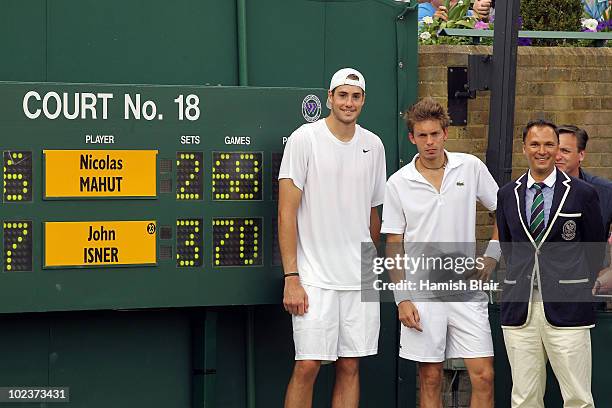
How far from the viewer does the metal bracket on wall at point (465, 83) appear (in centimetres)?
765

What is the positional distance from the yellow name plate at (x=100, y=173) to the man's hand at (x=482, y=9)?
354cm

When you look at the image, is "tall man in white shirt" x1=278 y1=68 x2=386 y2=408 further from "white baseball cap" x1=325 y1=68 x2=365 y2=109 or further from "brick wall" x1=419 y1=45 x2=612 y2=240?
"brick wall" x1=419 y1=45 x2=612 y2=240

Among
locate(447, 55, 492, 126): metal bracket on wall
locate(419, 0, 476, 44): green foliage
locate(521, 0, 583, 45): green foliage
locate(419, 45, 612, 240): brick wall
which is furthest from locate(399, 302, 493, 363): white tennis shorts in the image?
locate(521, 0, 583, 45): green foliage

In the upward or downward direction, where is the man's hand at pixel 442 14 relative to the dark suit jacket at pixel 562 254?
upward

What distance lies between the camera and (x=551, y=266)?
21.8 feet

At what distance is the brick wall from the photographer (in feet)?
27.9

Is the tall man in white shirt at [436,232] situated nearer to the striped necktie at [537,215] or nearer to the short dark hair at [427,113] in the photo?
the short dark hair at [427,113]

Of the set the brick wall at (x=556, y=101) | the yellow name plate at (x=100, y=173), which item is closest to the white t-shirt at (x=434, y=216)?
the yellow name plate at (x=100, y=173)

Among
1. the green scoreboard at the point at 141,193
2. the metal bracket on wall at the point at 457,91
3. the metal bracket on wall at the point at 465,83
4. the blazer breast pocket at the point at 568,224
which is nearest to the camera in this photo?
the blazer breast pocket at the point at 568,224

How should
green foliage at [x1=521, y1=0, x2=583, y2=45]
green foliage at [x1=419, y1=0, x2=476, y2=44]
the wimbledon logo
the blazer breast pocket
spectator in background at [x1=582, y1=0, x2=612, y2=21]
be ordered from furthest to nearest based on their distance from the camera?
spectator in background at [x1=582, y1=0, x2=612, y2=21] < green foliage at [x1=521, y1=0, x2=583, y2=45] < green foliage at [x1=419, y1=0, x2=476, y2=44] < the wimbledon logo < the blazer breast pocket

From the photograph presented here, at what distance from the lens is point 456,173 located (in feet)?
22.8

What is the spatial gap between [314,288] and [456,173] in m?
1.07

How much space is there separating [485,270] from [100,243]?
229 cm

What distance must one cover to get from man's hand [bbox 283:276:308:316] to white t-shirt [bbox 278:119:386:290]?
91 millimetres
